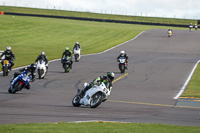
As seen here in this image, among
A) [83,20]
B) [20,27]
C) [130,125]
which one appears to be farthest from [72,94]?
[83,20]

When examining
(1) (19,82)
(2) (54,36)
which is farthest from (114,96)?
(2) (54,36)

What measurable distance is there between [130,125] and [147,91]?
11.5 metres

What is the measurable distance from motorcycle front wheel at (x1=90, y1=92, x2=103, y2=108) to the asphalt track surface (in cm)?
22

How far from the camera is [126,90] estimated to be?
2434cm

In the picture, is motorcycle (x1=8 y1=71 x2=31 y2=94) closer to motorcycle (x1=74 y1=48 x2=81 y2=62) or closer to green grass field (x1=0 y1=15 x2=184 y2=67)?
motorcycle (x1=74 y1=48 x2=81 y2=62)

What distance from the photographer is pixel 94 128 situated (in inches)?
472

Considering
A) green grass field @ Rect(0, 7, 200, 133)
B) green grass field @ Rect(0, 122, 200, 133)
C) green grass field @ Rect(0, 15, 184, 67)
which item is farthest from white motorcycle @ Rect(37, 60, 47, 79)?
green grass field @ Rect(0, 15, 184, 67)

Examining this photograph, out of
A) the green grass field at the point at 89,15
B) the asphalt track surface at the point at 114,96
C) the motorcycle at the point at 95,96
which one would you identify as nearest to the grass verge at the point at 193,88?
the asphalt track surface at the point at 114,96

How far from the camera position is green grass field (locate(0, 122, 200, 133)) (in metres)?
11.2

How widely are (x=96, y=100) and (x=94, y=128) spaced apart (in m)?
5.01

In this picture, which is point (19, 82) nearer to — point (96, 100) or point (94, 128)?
point (96, 100)

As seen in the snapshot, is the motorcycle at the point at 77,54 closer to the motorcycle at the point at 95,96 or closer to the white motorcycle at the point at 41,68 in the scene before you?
the white motorcycle at the point at 41,68

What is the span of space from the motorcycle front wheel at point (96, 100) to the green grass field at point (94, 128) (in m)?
3.79

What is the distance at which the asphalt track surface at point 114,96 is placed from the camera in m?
14.8
